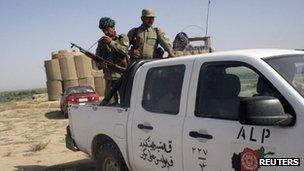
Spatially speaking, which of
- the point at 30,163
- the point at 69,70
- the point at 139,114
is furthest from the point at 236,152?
the point at 69,70

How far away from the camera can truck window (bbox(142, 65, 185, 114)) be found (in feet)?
15.3

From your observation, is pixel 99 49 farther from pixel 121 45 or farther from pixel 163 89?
pixel 163 89

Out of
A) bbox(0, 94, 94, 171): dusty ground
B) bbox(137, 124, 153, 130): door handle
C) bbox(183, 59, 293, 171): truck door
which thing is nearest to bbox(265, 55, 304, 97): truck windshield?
bbox(183, 59, 293, 171): truck door

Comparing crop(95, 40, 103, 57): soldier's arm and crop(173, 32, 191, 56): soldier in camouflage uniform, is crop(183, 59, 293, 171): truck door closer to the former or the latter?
crop(173, 32, 191, 56): soldier in camouflage uniform

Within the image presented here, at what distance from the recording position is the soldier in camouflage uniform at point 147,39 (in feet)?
24.9

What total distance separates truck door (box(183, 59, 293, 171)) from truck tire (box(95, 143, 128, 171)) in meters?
1.44

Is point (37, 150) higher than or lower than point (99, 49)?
lower

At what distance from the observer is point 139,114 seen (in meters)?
5.19

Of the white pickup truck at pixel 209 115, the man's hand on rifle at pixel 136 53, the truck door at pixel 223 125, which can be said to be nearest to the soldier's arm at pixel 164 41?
the man's hand on rifle at pixel 136 53

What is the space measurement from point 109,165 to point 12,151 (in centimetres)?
684
